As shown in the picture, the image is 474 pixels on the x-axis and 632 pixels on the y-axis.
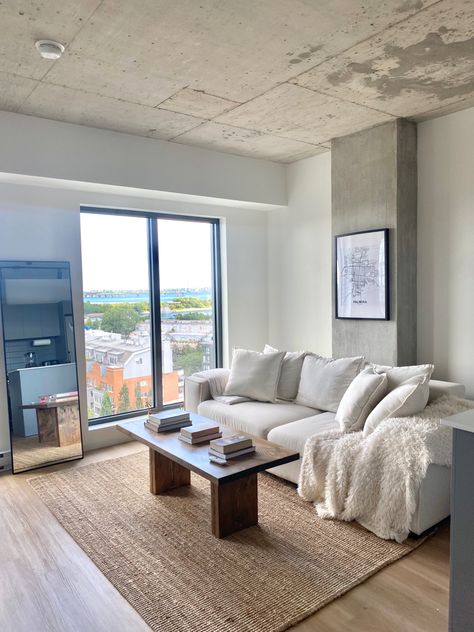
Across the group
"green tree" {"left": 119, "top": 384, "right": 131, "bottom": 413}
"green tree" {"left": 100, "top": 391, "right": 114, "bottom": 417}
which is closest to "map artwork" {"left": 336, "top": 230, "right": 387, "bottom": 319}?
"green tree" {"left": 119, "top": 384, "right": 131, "bottom": 413}

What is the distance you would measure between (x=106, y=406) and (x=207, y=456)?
79.8 inches

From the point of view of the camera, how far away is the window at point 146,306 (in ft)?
14.3

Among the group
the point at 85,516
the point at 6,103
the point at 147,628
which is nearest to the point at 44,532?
the point at 85,516

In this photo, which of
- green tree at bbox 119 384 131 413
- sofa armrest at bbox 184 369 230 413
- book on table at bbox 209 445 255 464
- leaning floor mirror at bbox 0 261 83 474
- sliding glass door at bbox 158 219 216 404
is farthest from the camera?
sliding glass door at bbox 158 219 216 404

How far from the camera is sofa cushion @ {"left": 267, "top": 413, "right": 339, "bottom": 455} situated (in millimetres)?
3135

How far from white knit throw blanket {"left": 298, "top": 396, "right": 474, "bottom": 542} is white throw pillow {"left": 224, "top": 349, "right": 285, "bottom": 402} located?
1035 millimetres

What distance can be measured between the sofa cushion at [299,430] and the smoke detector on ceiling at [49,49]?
2700 millimetres

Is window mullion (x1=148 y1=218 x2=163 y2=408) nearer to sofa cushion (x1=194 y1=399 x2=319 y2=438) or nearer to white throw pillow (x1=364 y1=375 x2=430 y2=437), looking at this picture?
sofa cushion (x1=194 y1=399 x2=319 y2=438)

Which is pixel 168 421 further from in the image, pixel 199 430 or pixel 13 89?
pixel 13 89

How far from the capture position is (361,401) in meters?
3.10

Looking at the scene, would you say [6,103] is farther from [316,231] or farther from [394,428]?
[394,428]

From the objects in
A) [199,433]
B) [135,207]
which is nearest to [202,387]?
[199,433]

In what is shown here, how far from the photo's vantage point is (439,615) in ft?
6.60

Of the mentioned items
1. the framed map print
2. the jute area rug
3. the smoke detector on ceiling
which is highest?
the smoke detector on ceiling
